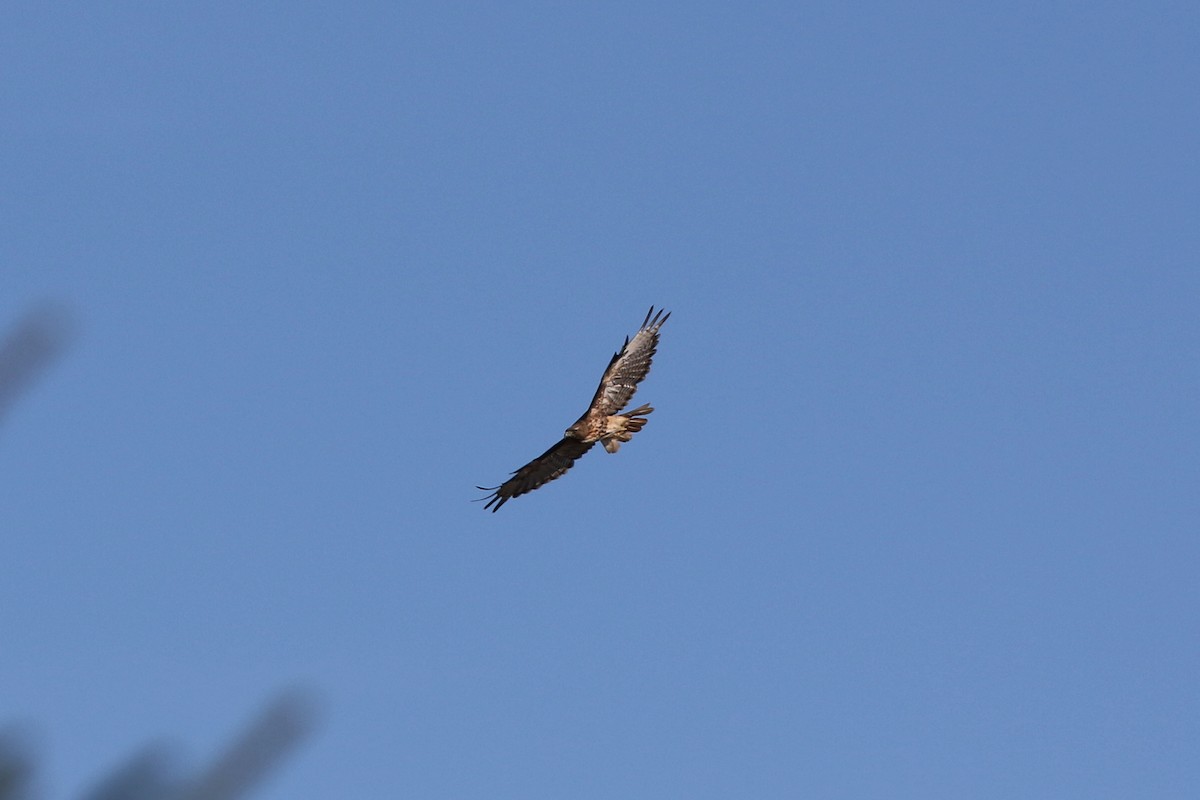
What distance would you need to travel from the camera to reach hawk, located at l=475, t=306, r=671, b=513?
34.3 m

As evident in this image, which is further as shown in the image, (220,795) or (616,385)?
(616,385)

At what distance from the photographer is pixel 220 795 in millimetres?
2297

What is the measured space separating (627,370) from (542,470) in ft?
8.56

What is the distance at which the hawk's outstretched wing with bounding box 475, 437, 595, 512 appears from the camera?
115ft

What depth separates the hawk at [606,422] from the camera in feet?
113

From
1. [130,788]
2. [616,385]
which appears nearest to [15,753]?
[130,788]

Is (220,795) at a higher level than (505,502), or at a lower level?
lower

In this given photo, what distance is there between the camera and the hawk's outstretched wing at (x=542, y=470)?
35.1m

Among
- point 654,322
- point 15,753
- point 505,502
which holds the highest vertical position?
point 654,322

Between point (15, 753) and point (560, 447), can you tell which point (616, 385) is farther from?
point (15, 753)

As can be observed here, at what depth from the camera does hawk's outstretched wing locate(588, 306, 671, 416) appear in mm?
34781

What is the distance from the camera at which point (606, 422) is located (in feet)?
113

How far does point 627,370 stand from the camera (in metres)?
35.7

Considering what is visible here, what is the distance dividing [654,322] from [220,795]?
35.1 m
